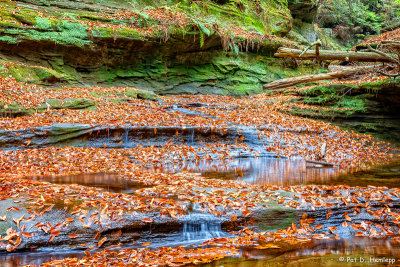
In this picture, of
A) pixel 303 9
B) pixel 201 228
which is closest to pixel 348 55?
pixel 201 228

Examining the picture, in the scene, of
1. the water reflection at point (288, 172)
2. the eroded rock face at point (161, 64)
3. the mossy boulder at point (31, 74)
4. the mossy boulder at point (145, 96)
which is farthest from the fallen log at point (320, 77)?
the mossy boulder at point (31, 74)

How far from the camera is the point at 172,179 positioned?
252 inches

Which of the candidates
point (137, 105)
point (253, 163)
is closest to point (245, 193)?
point (253, 163)

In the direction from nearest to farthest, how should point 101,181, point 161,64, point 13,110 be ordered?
1. point 101,181
2. point 13,110
3. point 161,64

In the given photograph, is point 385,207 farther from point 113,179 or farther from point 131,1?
point 131,1

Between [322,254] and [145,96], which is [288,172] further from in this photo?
[145,96]

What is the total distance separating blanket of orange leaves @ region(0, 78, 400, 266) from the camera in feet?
13.0

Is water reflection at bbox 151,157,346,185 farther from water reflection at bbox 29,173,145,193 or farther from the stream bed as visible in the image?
water reflection at bbox 29,173,145,193

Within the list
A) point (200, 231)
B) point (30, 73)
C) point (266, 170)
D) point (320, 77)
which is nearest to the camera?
point (200, 231)

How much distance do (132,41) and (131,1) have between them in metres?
4.39

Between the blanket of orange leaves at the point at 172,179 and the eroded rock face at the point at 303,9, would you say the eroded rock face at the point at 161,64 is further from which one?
the eroded rock face at the point at 303,9

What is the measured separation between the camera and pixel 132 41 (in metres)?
15.3

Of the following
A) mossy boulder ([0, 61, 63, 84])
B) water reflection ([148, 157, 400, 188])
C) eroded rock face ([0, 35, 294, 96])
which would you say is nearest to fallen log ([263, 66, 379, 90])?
eroded rock face ([0, 35, 294, 96])

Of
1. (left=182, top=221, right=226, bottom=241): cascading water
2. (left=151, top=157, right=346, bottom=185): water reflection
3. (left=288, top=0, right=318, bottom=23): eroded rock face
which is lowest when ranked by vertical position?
(left=182, top=221, right=226, bottom=241): cascading water
